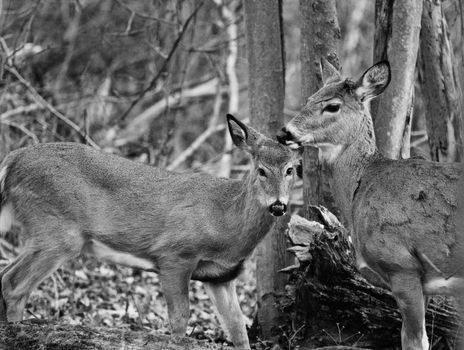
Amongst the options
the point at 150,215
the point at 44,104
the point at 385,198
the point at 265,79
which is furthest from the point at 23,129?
the point at 385,198

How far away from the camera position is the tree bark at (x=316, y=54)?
8711 millimetres

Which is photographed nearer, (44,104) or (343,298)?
(343,298)

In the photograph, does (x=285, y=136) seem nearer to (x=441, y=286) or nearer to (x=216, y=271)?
(x=216, y=271)

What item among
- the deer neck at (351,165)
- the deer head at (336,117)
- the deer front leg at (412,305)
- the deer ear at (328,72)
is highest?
the deer ear at (328,72)

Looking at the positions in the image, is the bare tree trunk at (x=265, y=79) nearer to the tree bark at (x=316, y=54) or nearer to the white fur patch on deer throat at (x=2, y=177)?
the tree bark at (x=316, y=54)

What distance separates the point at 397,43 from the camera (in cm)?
868

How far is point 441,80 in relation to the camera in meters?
9.53

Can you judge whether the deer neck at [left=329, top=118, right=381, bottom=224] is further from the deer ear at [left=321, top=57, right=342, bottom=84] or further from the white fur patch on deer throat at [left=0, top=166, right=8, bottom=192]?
the white fur patch on deer throat at [left=0, top=166, right=8, bottom=192]

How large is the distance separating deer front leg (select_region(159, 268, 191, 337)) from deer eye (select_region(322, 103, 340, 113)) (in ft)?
6.85

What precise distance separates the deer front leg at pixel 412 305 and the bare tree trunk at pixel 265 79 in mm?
2154

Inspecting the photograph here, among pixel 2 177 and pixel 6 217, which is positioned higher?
pixel 2 177

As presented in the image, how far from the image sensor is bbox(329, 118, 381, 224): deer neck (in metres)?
7.92

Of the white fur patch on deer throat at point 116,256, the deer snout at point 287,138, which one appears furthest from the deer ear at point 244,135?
the white fur patch on deer throat at point 116,256

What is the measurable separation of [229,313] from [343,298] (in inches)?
47.9
